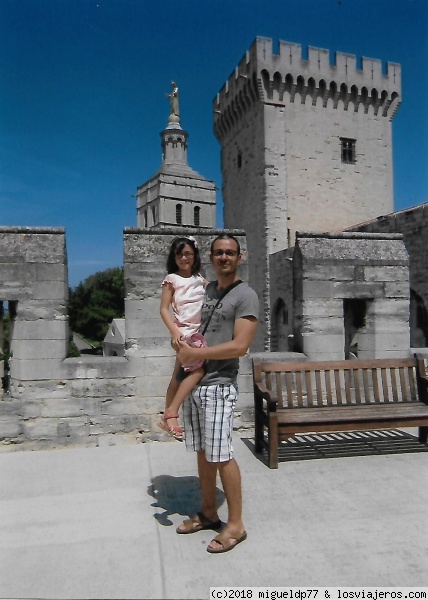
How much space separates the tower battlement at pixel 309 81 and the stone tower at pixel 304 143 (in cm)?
5

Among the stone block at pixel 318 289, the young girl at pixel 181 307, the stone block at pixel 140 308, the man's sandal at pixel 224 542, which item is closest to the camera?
the man's sandal at pixel 224 542

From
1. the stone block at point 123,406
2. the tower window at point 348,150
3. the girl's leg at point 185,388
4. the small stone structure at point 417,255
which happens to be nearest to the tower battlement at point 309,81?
the tower window at point 348,150

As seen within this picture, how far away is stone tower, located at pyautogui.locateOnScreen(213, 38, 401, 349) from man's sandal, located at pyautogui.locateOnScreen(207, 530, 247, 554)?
18207 millimetres

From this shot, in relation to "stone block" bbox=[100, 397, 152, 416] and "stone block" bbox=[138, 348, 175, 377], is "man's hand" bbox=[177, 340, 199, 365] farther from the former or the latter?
"stone block" bbox=[100, 397, 152, 416]

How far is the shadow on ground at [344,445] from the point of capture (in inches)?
172

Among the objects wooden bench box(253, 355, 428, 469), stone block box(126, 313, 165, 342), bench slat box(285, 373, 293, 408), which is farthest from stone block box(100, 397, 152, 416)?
bench slat box(285, 373, 293, 408)

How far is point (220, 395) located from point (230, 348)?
0.33m

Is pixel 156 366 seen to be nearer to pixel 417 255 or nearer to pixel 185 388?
pixel 185 388

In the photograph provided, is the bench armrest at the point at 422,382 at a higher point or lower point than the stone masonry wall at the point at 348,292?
lower

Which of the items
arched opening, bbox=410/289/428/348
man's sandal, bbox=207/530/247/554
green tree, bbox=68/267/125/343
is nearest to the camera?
man's sandal, bbox=207/530/247/554

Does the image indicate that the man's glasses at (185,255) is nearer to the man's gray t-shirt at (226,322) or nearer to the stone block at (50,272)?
the man's gray t-shirt at (226,322)

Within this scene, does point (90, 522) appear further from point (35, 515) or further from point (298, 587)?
point (298, 587)

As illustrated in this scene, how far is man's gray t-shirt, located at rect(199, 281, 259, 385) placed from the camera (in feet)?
9.37

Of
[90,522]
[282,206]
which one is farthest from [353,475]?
[282,206]
